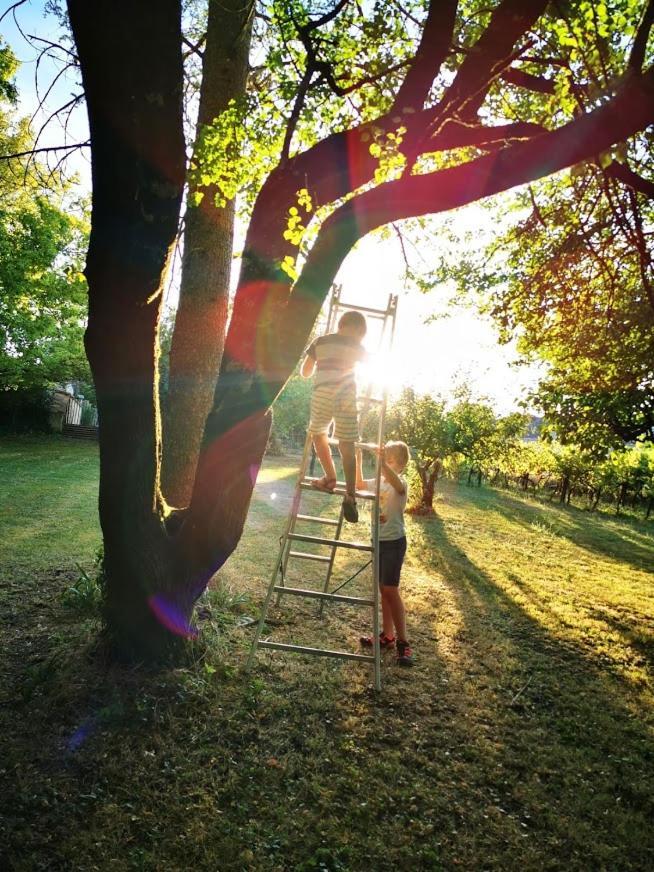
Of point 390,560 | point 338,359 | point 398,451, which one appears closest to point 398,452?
point 398,451

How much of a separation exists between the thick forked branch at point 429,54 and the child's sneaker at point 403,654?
4.45 m

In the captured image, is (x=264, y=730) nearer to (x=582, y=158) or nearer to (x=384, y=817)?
(x=384, y=817)

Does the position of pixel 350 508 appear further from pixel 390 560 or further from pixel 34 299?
pixel 34 299

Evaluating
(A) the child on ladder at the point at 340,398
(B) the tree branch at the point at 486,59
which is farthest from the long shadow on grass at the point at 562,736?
(B) the tree branch at the point at 486,59

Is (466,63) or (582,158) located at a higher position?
(466,63)

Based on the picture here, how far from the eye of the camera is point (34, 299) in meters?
22.3

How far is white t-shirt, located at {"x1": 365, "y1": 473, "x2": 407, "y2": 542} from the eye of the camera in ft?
15.5

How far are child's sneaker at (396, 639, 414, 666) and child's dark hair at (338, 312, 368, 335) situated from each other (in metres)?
3.01

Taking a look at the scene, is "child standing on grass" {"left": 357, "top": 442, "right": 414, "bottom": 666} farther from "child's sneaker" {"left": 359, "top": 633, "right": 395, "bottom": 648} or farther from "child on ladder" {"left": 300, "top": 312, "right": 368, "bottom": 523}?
"child on ladder" {"left": 300, "top": 312, "right": 368, "bottom": 523}

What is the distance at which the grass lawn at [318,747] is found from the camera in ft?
8.39

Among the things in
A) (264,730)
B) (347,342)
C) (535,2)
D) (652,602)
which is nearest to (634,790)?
(264,730)

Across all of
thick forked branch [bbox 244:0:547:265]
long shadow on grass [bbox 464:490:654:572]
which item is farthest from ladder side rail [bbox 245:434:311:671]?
long shadow on grass [bbox 464:490:654:572]

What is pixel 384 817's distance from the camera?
9.23 ft

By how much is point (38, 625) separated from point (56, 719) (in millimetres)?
1649
